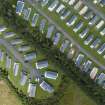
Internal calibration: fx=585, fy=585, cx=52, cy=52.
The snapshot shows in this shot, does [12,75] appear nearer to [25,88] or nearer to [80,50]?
[25,88]

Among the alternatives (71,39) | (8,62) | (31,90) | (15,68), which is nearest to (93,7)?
(71,39)

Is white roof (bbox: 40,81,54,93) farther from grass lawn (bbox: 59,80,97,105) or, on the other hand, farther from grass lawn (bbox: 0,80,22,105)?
grass lawn (bbox: 0,80,22,105)

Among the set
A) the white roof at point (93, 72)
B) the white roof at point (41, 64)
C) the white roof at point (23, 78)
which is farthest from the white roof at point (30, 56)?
the white roof at point (93, 72)

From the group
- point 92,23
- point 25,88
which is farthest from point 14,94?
point 92,23

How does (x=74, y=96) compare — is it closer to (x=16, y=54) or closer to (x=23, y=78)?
(x=23, y=78)

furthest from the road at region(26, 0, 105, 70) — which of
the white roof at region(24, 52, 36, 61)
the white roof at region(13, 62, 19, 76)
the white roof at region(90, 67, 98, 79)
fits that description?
the white roof at region(13, 62, 19, 76)
